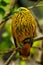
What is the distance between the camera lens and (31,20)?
3.79 ft

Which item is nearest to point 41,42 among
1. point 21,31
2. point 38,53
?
point 38,53

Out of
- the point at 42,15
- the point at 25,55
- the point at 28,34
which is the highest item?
the point at 42,15

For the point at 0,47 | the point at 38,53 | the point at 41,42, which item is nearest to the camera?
the point at 0,47

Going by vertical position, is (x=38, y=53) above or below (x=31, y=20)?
below

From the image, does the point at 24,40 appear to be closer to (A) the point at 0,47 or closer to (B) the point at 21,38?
(B) the point at 21,38

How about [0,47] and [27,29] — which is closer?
[27,29]

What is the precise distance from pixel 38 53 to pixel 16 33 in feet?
2.11

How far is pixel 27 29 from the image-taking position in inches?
45.7

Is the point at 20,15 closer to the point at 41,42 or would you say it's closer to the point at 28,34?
the point at 28,34

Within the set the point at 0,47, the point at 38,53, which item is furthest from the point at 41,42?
the point at 0,47

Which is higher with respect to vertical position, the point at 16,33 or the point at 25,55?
the point at 16,33

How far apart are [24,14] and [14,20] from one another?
66mm

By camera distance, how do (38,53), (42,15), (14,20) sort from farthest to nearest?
(42,15)
(38,53)
(14,20)

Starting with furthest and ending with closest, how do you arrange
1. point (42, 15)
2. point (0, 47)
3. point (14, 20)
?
point (42, 15), point (0, 47), point (14, 20)
